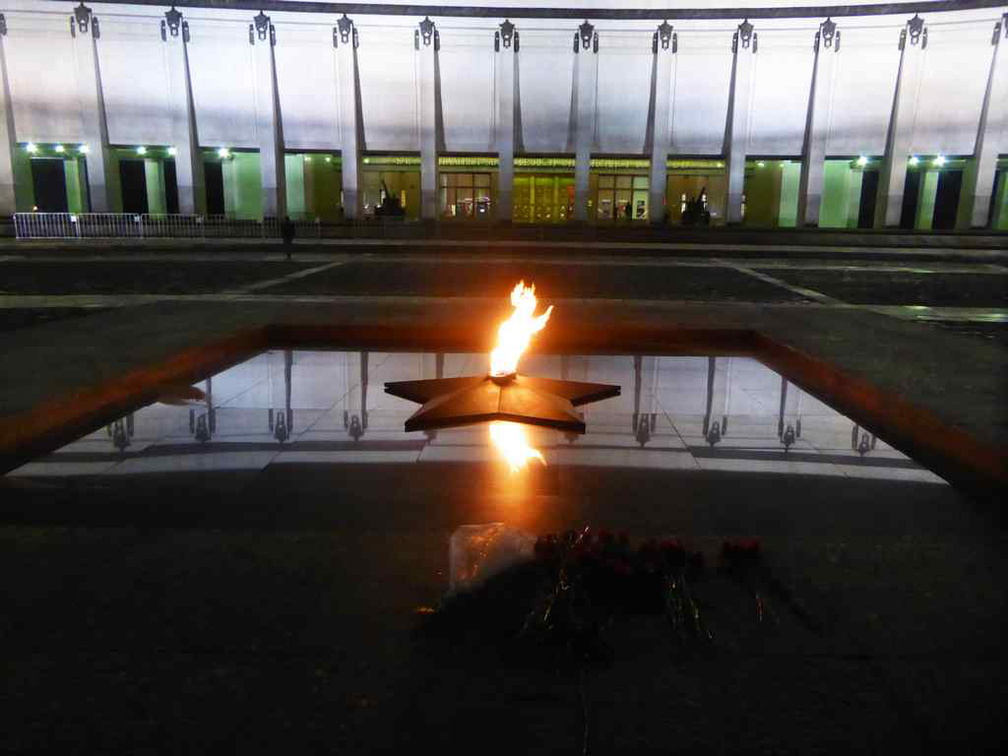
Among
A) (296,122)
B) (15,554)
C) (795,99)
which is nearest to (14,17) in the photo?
(296,122)

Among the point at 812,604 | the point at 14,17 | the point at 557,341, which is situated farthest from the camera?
the point at 14,17

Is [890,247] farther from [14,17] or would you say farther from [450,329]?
[14,17]

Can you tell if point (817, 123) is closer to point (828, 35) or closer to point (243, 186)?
point (828, 35)

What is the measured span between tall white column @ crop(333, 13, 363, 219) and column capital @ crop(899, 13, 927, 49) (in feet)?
87.4

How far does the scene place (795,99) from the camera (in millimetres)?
38312

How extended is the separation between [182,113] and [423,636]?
4089 centimetres

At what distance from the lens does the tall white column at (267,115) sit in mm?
37719

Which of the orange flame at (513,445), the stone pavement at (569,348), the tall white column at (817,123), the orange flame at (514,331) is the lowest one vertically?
the orange flame at (513,445)

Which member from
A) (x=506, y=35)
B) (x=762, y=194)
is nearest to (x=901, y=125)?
(x=762, y=194)

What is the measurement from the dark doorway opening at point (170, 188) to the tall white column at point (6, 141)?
6.91 m

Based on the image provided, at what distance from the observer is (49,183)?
129 ft

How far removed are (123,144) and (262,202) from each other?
721cm

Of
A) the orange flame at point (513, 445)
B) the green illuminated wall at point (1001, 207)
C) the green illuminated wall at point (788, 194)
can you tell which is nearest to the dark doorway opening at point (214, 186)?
the green illuminated wall at point (788, 194)

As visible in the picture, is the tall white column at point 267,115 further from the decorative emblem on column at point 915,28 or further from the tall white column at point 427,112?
the decorative emblem on column at point 915,28
